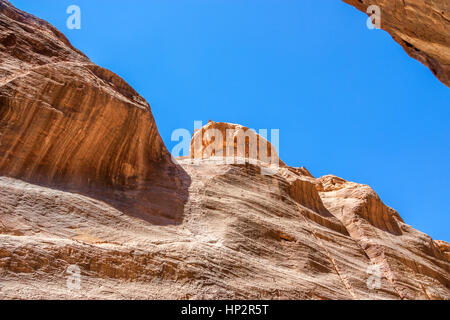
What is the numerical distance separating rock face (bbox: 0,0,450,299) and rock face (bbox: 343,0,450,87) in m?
6.56

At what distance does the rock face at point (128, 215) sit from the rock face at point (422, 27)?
21.5 ft

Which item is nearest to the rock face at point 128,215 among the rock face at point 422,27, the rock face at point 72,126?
the rock face at point 72,126

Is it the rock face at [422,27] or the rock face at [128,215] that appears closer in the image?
the rock face at [128,215]

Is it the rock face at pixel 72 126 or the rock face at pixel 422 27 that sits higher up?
the rock face at pixel 422 27

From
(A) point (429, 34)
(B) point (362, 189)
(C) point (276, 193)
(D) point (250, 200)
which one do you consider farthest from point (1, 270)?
(B) point (362, 189)

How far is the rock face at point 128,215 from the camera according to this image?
776cm

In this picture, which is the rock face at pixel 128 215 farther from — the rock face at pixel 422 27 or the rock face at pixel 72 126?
the rock face at pixel 422 27

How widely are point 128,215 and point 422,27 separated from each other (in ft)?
29.6

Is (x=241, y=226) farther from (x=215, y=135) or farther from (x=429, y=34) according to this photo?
(x=215, y=135)

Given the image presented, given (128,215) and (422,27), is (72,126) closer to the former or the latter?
(128,215)

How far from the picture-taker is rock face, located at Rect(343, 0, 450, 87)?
30.6 feet

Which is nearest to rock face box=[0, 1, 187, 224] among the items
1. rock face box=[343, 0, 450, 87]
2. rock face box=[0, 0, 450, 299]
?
rock face box=[0, 0, 450, 299]

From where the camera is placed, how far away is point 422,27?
1005cm

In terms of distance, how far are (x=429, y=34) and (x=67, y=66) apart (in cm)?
985
